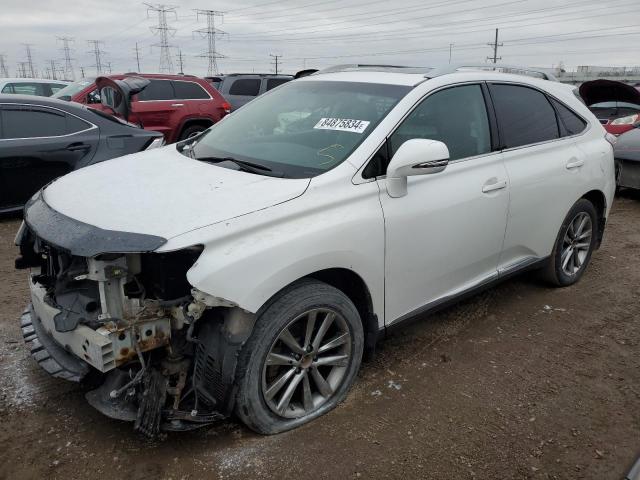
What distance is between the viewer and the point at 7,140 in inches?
240

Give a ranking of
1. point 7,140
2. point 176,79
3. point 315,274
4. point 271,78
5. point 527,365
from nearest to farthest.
Answer: point 315,274
point 527,365
point 7,140
point 176,79
point 271,78

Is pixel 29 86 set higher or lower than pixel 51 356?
higher

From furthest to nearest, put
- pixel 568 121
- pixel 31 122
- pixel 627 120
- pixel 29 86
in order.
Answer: pixel 29 86
pixel 627 120
pixel 31 122
pixel 568 121

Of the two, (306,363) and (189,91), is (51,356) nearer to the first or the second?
(306,363)

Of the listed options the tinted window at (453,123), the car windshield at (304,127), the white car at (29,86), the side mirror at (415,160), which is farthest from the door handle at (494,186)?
the white car at (29,86)

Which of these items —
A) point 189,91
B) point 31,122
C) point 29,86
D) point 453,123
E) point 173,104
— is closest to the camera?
point 453,123

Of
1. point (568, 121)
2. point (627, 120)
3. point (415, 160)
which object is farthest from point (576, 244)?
point (627, 120)

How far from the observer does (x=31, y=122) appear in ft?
20.9

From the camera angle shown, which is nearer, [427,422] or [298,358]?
[298,358]

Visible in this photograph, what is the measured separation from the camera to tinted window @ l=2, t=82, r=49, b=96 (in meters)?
11.4

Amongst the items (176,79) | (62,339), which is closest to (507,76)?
(62,339)

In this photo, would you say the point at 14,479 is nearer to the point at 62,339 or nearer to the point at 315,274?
the point at 62,339

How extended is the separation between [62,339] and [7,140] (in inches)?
174

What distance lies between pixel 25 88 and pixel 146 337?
11869 millimetres
